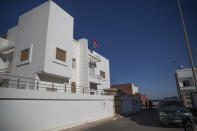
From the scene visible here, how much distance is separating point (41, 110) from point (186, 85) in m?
32.4

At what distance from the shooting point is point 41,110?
9.59 meters

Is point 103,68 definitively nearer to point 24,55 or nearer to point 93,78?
point 93,78

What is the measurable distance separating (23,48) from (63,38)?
459cm

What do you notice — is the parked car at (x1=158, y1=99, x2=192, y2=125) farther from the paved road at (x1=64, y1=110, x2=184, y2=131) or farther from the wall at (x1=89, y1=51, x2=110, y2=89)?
the wall at (x1=89, y1=51, x2=110, y2=89)

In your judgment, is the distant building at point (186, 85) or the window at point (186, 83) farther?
the window at point (186, 83)

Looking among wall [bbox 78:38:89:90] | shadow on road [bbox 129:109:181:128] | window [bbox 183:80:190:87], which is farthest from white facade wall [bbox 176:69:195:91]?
wall [bbox 78:38:89:90]

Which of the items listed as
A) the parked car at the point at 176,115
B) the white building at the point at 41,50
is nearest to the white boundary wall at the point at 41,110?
the white building at the point at 41,50

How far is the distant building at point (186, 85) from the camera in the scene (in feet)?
96.5

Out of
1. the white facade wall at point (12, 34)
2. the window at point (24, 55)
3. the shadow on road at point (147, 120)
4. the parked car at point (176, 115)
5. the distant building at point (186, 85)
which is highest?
the white facade wall at point (12, 34)

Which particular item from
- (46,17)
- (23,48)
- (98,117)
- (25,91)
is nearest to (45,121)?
(25,91)

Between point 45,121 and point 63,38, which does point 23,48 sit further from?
point 45,121

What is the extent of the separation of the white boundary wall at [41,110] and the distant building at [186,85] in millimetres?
24991

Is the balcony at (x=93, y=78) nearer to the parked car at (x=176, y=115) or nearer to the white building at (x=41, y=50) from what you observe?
the white building at (x=41, y=50)

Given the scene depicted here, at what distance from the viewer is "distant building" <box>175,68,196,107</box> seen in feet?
96.5
